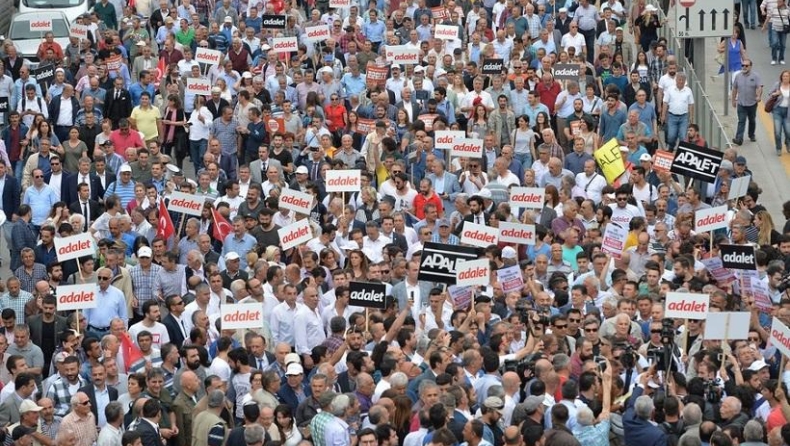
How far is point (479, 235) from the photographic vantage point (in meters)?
23.2

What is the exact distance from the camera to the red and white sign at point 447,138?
86.9 ft

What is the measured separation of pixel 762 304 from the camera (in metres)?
21.3

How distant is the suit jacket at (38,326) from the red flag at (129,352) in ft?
4.57

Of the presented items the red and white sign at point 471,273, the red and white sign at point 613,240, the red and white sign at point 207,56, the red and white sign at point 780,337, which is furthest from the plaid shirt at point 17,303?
the red and white sign at point 207,56

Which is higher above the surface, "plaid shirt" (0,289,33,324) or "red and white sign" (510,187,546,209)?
"red and white sign" (510,187,546,209)

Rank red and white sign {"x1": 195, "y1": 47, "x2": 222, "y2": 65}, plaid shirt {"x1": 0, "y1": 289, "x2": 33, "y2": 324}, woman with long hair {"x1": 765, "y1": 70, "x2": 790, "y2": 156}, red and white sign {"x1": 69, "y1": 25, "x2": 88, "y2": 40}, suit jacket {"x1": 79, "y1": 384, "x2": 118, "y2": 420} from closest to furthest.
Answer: suit jacket {"x1": 79, "y1": 384, "x2": 118, "y2": 420} < plaid shirt {"x1": 0, "y1": 289, "x2": 33, "y2": 324} < woman with long hair {"x1": 765, "y1": 70, "x2": 790, "y2": 156} < red and white sign {"x1": 195, "y1": 47, "x2": 222, "y2": 65} < red and white sign {"x1": 69, "y1": 25, "x2": 88, "y2": 40}

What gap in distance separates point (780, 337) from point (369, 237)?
6593 millimetres

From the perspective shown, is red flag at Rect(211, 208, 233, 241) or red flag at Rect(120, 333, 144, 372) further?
red flag at Rect(211, 208, 233, 241)

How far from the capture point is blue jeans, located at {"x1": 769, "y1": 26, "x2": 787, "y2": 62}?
3703 cm

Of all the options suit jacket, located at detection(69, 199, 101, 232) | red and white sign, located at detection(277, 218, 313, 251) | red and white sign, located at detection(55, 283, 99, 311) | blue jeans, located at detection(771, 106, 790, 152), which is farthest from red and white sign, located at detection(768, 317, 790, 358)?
blue jeans, located at detection(771, 106, 790, 152)

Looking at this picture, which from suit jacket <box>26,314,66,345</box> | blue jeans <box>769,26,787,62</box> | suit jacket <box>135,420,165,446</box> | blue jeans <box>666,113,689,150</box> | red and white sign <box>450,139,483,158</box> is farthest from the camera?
blue jeans <box>769,26,787,62</box>

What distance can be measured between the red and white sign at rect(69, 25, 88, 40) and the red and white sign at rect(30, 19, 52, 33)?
206 centimetres

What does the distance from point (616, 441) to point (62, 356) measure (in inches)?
229

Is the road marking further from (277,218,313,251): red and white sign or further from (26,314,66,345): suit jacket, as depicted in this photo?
(26,314,66,345): suit jacket
